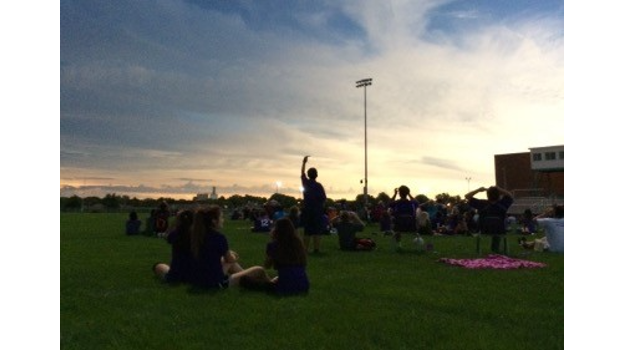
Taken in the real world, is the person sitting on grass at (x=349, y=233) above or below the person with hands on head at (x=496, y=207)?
below

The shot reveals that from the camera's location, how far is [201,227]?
30.8 ft

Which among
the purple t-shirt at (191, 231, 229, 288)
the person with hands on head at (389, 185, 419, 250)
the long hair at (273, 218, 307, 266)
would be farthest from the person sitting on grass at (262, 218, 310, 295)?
the person with hands on head at (389, 185, 419, 250)

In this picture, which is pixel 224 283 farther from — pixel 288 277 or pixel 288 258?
pixel 288 258

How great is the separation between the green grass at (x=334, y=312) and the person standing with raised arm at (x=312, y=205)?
3.32 m

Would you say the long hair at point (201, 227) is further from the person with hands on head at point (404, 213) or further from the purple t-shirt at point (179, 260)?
the person with hands on head at point (404, 213)

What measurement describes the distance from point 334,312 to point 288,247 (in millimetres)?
1564

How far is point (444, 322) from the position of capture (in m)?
7.03

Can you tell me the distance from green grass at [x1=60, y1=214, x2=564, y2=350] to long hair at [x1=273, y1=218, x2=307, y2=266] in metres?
0.60

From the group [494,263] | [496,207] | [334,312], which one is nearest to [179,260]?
[334,312]

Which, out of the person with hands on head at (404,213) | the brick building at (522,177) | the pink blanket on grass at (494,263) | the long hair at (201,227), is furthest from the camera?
the brick building at (522,177)

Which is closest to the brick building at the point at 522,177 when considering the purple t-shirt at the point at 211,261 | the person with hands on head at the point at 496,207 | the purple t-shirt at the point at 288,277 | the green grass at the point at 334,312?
the person with hands on head at the point at 496,207

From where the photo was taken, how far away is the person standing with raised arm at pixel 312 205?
15.8m

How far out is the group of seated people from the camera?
8.96m
